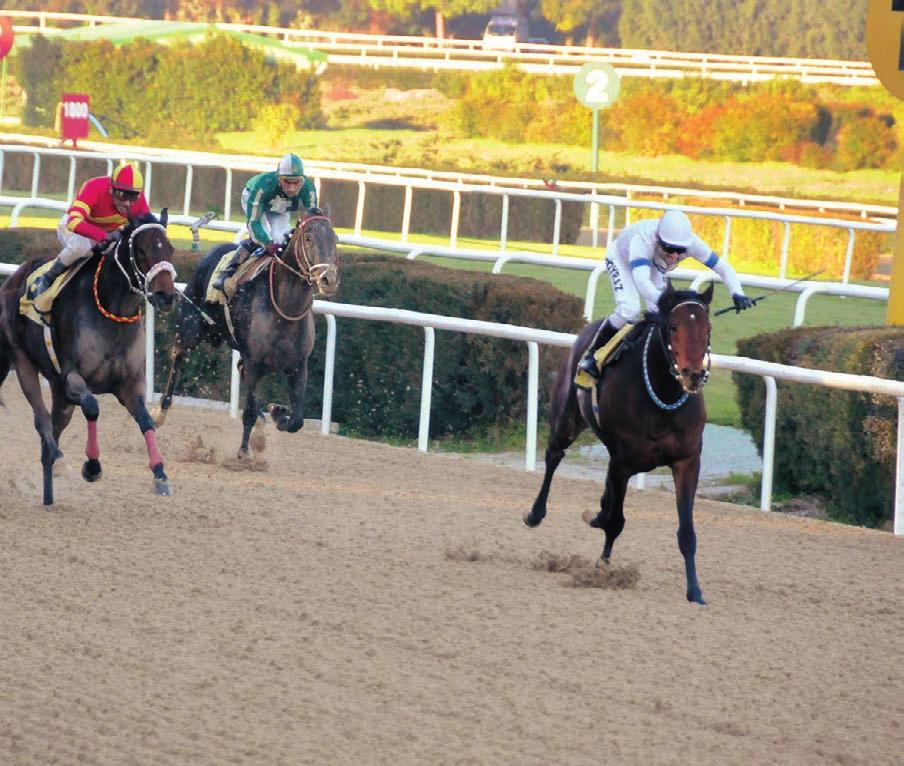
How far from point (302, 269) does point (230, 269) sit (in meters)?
0.56

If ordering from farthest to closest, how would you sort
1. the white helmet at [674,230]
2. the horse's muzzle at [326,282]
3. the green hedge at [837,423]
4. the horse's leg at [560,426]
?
the horse's muzzle at [326,282] < the green hedge at [837,423] < the horse's leg at [560,426] < the white helmet at [674,230]

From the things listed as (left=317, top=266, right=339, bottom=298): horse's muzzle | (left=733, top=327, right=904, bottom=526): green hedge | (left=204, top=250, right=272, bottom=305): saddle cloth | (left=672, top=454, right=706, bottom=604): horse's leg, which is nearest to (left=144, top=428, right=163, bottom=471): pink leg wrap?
(left=317, top=266, right=339, bottom=298): horse's muzzle

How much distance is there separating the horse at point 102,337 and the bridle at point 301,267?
117 cm

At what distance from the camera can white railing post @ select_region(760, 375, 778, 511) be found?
25.1 ft

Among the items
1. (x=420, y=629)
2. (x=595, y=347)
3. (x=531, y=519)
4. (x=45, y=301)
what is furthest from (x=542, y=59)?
(x=420, y=629)

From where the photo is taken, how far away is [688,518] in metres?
5.91

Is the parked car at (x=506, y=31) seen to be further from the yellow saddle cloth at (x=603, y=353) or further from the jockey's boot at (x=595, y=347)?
the yellow saddle cloth at (x=603, y=353)

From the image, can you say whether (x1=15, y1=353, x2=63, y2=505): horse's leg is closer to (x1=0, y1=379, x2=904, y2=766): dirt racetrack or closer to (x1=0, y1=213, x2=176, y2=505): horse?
(x1=0, y1=213, x2=176, y2=505): horse

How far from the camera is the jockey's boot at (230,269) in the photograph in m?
8.87

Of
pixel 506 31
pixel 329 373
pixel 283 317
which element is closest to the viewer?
pixel 283 317

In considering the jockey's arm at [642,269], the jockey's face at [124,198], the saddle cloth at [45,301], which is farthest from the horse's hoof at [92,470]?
the jockey's arm at [642,269]

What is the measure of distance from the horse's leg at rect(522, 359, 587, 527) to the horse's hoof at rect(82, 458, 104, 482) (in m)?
1.76

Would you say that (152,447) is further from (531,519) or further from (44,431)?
(531,519)

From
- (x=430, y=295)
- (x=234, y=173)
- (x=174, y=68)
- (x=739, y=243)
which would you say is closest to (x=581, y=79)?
(x=234, y=173)
